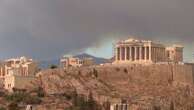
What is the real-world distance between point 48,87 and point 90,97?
5.11 metres

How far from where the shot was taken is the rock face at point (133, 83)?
88.2 meters

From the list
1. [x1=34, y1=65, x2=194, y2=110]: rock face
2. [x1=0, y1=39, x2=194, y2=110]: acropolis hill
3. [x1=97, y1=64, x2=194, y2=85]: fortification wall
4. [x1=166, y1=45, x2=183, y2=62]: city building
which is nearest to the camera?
[x1=0, y1=39, x2=194, y2=110]: acropolis hill

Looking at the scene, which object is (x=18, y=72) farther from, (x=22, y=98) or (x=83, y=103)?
(x=83, y=103)

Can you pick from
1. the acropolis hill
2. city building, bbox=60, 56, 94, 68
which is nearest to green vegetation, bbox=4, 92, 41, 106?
the acropolis hill

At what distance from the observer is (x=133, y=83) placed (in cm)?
9200

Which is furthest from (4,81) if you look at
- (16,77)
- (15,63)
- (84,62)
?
(84,62)

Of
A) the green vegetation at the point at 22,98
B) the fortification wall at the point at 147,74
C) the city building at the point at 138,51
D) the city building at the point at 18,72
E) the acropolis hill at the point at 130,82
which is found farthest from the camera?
the city building at the point at 138,51

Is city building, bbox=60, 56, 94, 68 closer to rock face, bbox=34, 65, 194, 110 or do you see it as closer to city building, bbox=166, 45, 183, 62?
city building, bbox=166, 45, 183, 62

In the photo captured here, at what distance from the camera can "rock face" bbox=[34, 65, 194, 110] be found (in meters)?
88.2

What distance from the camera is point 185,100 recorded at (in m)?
90.1

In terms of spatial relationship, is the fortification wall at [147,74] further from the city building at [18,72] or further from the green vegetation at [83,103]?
the city building at [18,72]

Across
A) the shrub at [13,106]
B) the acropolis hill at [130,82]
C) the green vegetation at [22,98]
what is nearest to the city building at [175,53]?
the acropolis hill at [130,82]

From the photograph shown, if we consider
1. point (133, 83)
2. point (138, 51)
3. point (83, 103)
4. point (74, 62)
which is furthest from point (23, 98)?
point (74, 62)

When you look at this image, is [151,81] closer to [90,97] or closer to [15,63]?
[90,97]
